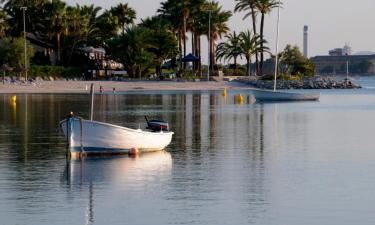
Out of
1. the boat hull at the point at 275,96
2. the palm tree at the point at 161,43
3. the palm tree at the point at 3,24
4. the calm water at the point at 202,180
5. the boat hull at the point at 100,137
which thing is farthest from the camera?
the palm tree at the point at 161,43

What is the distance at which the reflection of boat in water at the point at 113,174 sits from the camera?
2464cm

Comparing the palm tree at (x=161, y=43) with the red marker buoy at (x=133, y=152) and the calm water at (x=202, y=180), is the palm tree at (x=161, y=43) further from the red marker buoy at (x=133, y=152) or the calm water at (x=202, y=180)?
the red marker buoy at (x=133, y=152)

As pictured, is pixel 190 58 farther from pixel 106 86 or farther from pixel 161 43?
pixel 106 86

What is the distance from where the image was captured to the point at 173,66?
13650 centimetres

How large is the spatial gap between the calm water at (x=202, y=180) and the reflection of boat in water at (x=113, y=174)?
29mm

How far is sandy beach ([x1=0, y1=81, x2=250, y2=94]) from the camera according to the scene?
107250 millimetres

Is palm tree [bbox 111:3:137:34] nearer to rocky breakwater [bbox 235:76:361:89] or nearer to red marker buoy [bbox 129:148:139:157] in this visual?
rocky breakwater [bbox 235:76:361:89]

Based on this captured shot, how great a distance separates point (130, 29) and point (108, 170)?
3704 inches

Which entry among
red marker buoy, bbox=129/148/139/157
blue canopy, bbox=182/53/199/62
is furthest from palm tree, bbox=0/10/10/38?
red marker buoy, bbox=129/148/139/157

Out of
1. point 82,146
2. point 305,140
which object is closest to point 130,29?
point 305,140

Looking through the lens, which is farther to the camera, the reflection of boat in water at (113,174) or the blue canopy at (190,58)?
the blue canopy at (190,58)

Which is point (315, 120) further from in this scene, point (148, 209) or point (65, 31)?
point (65, 31)

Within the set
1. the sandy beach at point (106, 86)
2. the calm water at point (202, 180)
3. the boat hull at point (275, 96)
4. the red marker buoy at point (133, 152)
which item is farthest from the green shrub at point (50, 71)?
the red marker buoy at point (133, 152)

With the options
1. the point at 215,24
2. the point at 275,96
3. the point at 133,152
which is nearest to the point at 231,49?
the point at 215,24
